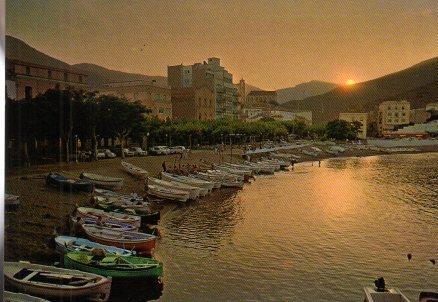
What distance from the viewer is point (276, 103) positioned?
159 ft

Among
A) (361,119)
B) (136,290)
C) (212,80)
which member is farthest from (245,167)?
(361,119)

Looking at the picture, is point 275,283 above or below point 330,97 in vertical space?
below

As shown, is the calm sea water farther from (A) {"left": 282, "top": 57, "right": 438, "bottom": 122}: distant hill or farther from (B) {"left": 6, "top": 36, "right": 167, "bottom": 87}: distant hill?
(A) {"left": 282, "top": 57, "right": 438, "bottom": 122}: distant hill

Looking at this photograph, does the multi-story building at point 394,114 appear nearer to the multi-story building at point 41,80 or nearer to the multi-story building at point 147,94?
the multi-story building at point 147,94

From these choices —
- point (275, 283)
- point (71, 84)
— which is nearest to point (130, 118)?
point (71, 84)

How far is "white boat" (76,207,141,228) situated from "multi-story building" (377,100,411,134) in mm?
37727

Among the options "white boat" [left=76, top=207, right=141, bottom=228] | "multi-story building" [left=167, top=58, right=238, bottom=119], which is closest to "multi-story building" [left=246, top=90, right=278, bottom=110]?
"multi-story building" [left=167, top=58, right=238, bottom=119]

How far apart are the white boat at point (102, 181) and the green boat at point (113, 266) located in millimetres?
4202

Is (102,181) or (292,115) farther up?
(292,115)

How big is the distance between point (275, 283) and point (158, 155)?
10.1 m

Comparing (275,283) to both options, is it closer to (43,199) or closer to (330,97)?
(43,199)

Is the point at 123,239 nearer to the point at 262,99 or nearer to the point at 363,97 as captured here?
the point at 262,99

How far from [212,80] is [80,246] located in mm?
18841

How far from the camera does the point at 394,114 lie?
41.2 m
